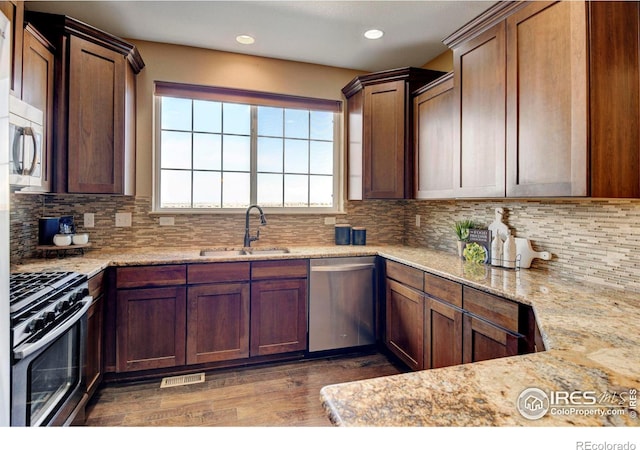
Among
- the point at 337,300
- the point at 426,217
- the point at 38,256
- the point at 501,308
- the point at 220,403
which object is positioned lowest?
the point at 220,403

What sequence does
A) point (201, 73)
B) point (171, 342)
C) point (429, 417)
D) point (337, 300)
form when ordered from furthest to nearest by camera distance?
point (201, 73), point (337, 300), point (171, 342), point (429, 417)

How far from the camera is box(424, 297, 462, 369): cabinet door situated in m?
1.96

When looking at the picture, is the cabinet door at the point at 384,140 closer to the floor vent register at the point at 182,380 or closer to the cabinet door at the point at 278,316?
the cabinet door at the point at 278,316

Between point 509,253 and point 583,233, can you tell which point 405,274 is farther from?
point 583,233

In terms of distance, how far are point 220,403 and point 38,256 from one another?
1.73 m

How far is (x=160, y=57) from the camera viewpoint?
2.89m

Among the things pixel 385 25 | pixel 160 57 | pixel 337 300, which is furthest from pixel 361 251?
pixel 160 57

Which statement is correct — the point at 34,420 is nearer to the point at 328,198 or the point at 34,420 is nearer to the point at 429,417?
the point at 429,417

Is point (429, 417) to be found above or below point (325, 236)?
below

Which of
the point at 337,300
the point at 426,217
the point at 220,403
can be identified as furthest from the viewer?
the point at 426,217

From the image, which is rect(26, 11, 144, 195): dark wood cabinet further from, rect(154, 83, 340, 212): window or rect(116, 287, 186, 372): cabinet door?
rect(116, 287, 186, 372): cabinet door

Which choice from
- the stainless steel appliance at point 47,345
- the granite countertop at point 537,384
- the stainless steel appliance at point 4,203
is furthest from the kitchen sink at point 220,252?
the granite countertop at point 537,384

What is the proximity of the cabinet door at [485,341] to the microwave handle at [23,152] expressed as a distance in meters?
2.39
